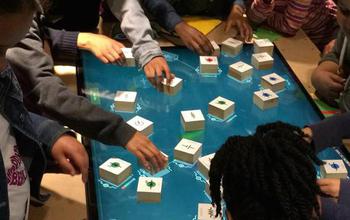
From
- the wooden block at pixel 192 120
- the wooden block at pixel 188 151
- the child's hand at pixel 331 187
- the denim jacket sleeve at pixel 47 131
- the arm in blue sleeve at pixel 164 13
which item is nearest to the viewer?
the child's hand at pixel 331 187

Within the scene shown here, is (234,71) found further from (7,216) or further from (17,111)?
(7,216)

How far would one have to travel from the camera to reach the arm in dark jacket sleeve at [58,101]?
3.62 feet

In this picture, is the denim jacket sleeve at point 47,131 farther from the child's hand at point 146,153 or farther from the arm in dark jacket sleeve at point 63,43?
the arm in dark jacket sleeve at point 63,43

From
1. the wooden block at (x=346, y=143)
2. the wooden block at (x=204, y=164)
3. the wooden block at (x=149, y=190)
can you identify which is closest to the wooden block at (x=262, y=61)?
the wooden block at (x=346, y=143)

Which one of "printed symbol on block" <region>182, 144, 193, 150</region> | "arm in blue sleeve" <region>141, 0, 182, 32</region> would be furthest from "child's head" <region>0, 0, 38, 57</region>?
"arm in blue sleeve" <region>141, 0, 182, 32</region>

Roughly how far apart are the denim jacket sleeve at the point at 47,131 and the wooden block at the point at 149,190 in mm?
200

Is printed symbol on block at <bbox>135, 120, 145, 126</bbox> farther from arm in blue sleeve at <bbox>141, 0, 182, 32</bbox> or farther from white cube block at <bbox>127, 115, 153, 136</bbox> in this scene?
arm in blue sleeve at <bbox>141, 0, 182, 32</bbox>

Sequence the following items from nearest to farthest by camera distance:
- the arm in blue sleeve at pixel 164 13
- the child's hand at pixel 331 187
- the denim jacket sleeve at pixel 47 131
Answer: the child's hand at pixel 331 187 < the denim jacket sleeve at pixel 47 131 < the arm in blue sleeve at pixel 164 13

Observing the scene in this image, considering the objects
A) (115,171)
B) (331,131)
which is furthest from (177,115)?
(331,131)

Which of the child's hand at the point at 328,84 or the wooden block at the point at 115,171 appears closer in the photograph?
the wooden block at the point at 115,171

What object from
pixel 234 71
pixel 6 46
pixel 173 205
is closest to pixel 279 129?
pixel 173 205

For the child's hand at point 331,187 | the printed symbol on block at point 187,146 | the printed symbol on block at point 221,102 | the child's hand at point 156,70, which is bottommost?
the printed symbol on block at point 187,146

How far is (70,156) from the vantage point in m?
1.00

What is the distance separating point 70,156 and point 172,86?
1.41ft
